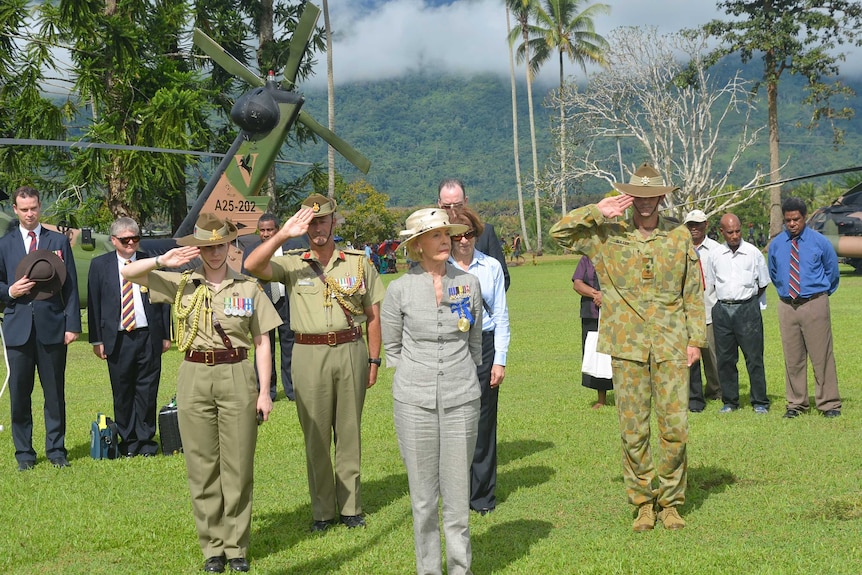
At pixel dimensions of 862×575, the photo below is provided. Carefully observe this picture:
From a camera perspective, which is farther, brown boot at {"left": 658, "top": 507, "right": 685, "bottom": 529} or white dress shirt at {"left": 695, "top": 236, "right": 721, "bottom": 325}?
white dress shirt at {"left": 695, "top": 236, "right": 721, "bottom": 325}

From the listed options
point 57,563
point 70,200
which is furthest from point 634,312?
point 70,200

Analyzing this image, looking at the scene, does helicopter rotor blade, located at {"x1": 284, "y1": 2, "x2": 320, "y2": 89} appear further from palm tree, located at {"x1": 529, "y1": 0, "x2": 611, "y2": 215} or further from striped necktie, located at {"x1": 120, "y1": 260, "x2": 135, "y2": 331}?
palm tree, located at {"x1": 529, "y1": 0, "x2": 611, "y2": 215}

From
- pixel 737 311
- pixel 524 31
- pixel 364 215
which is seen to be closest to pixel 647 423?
pixel 737 311

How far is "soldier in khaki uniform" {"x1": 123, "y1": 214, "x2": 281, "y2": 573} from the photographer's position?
5648 mm

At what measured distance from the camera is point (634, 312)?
636cm

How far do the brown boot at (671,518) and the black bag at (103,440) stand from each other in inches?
197

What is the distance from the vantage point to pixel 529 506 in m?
6.93

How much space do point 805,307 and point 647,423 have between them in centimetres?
409

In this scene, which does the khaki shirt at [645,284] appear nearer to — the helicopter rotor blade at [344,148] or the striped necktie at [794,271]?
the striped necktie at [794,271]

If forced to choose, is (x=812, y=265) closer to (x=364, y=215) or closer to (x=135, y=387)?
(x=135, y=387)

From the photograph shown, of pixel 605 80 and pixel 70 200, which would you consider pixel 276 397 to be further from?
pixel 605 80

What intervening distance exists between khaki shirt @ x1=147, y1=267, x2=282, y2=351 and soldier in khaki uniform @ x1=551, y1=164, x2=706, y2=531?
1.94 meters

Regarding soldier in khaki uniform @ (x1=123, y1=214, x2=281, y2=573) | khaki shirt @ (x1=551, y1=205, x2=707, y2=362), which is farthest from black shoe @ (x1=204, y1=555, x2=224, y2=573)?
khaki shirt @ (x1=551, y1=205, x2=707, y2=362)

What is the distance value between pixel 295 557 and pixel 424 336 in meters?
1.73
